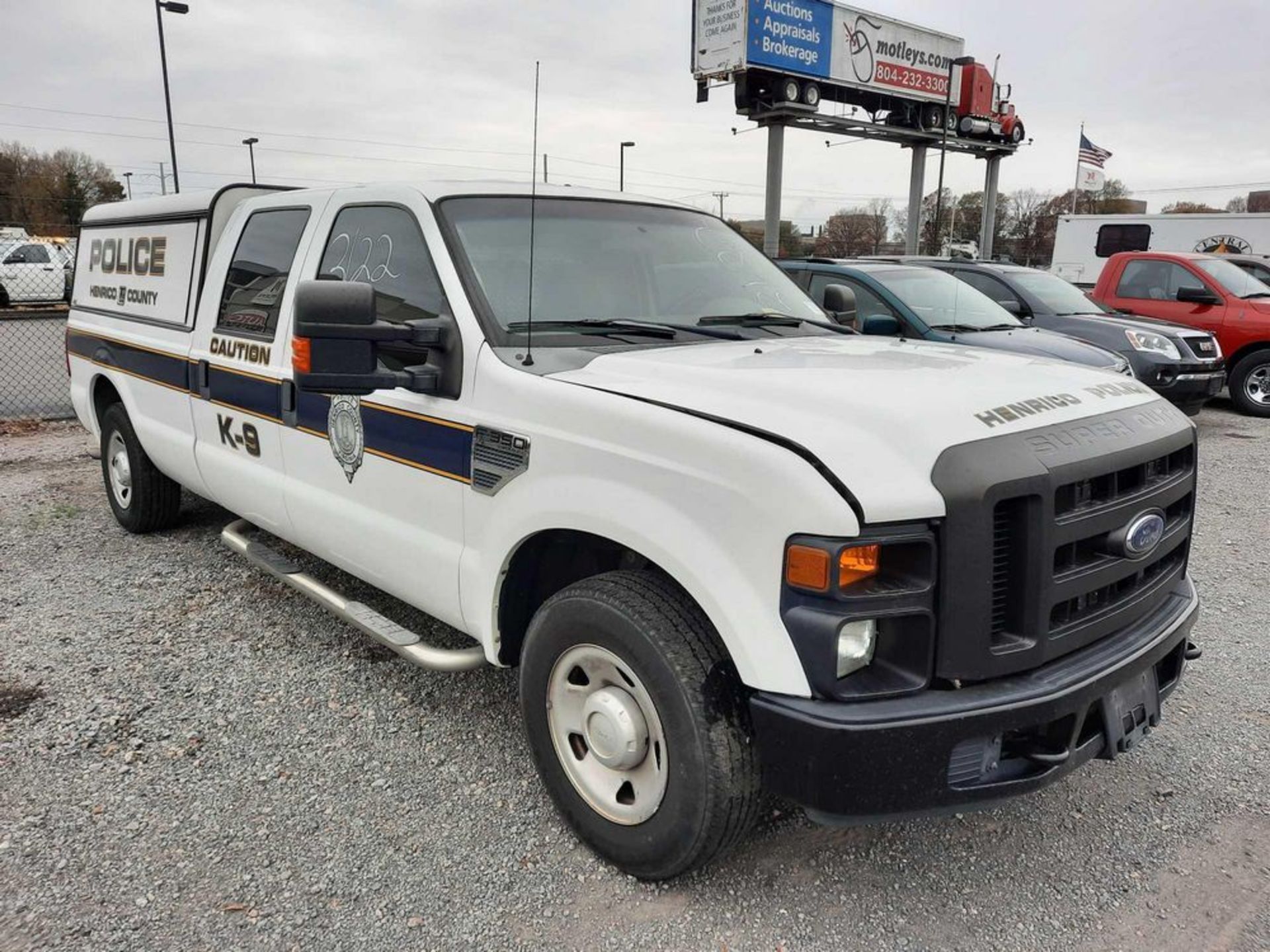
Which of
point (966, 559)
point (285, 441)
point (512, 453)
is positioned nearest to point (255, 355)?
point (285, 441)

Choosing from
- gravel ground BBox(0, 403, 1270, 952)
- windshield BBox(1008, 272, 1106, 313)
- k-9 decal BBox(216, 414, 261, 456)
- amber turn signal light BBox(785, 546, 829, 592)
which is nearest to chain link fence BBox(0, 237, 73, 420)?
k-9 decal BBox(216, 414, 261, 456)

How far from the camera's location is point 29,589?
4.79 m

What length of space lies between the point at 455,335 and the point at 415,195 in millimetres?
689

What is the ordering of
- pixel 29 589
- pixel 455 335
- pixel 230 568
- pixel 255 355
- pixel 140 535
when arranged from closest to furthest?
pixel 455 335
pixel 255 355
pixel 29 589
pixel 230 568
pixel 140 535

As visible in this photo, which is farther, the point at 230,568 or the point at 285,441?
the point at 230,568

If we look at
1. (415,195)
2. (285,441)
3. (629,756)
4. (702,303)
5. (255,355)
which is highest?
(415,195)

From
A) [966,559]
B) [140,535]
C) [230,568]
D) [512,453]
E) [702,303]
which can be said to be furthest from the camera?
[140,535]

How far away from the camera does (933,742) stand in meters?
2.11

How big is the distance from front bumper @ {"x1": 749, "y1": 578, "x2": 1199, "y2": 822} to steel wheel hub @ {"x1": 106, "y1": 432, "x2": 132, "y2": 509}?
474 centimetres

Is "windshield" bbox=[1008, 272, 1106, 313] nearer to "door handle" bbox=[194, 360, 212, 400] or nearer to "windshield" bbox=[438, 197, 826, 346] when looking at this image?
"windshield" bbox=[438, 197, 826, 346]

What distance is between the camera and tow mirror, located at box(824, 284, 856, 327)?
4480 mm

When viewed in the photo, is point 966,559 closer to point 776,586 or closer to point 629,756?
point 776,586

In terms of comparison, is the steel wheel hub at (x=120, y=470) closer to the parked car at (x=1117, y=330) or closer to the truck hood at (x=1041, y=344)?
the truck hood at (x=1041, y=344)

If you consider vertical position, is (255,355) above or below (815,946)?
above
